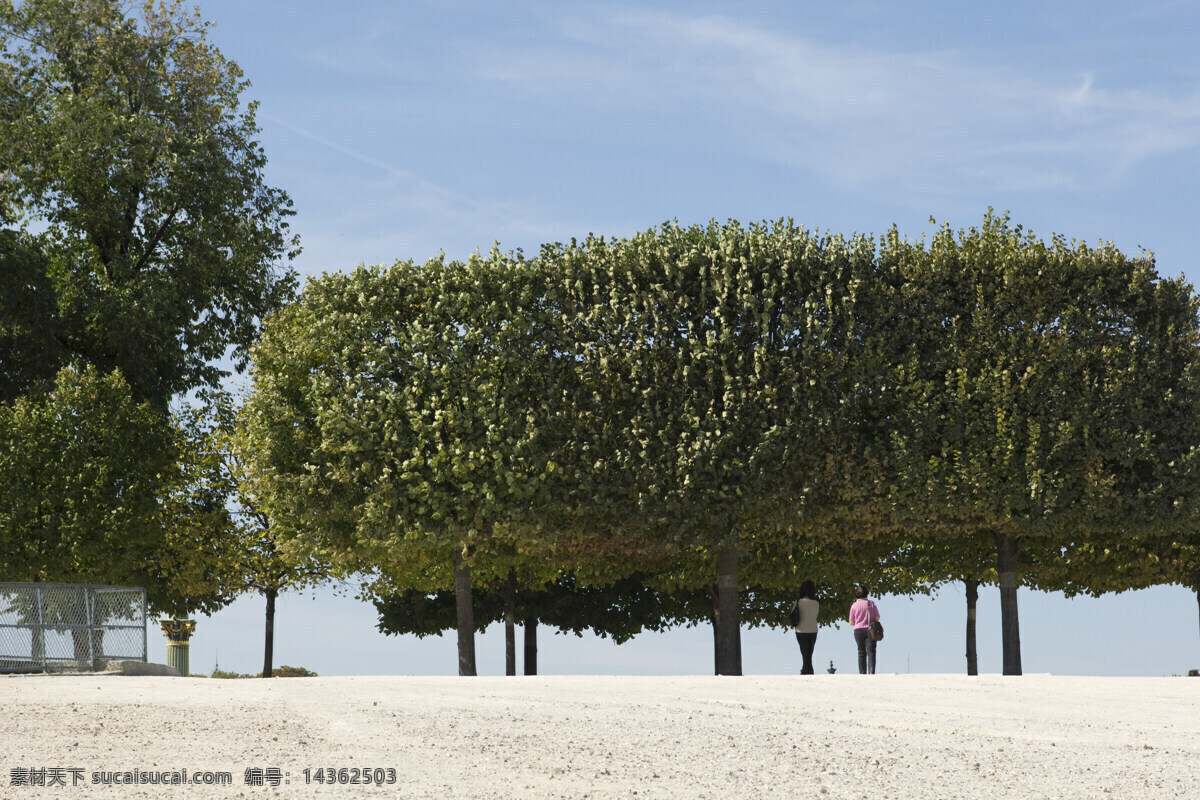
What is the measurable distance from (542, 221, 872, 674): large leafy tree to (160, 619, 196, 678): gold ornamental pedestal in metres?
17.7

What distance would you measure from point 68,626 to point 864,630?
16435 millimetres

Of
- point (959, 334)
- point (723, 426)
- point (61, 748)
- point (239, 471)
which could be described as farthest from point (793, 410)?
point (61, 748)

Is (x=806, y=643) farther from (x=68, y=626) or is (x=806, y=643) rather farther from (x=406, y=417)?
(x=68, y=626)

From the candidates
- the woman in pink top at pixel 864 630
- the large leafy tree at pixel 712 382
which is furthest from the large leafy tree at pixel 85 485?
the woman in pink top at pixel 864 630

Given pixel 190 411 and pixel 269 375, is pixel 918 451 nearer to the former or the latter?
pixel 269 375

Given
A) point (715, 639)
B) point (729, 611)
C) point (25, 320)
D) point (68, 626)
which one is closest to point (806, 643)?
point (729, 611)

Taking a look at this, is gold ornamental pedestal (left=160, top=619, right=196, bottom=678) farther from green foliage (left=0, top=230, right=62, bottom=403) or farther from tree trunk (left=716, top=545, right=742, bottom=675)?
tree trunk (left=716, top=545, right=742, bottom=675)

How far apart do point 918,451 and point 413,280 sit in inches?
483

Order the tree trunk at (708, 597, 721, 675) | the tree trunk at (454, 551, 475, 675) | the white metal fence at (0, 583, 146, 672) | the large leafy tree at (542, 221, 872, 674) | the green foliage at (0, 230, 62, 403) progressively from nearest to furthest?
the white metal fence at (0, 583, 146, 672) < the large leafy tree at (542, 221, 872, 674) < the tree trunk at (454, 551, 475, 675) < the tree trunk at (708, 597, 721, 675) < the green foliage at (0, 230, 62, 403)

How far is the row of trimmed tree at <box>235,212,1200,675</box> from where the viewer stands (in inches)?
1041

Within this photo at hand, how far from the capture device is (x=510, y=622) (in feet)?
107

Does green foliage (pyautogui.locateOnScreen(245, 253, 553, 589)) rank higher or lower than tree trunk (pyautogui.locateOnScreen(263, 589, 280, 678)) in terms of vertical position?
higher

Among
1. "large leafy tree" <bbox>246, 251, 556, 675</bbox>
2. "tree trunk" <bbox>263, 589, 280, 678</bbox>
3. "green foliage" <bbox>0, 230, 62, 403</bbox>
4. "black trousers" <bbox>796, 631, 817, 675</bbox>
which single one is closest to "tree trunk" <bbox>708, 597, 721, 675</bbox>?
"black trousers" <bbox>796, 631, 817, 675</bbox>

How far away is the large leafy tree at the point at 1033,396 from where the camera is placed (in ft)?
88.4
